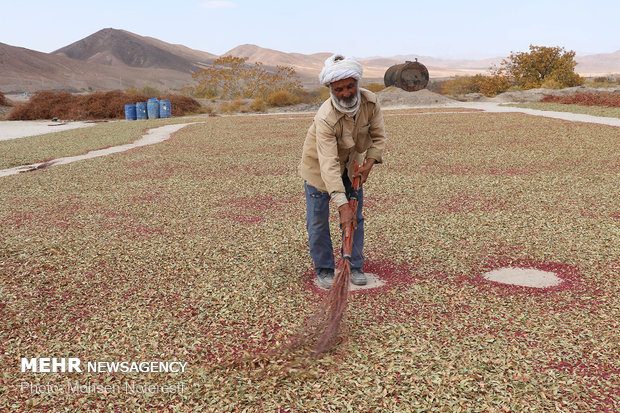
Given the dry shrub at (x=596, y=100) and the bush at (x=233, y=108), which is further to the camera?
the bush at (x=233, y=108)

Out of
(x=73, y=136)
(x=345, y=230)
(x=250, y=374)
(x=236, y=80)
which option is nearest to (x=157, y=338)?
(x=250, y=374)

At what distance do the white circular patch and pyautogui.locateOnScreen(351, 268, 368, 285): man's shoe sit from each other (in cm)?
108

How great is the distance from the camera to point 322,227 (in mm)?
3904

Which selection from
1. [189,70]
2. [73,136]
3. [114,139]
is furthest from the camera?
[189,70]

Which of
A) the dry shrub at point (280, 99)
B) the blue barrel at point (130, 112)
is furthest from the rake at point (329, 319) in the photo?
the dry shrub at point (280, 99)

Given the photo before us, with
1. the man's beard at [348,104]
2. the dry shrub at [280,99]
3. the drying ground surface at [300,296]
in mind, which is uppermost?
the dry shrub at [280,99]

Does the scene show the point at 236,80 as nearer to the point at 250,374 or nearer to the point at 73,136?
the point at 73,136

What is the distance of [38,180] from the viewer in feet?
29.8

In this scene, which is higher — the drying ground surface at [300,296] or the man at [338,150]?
the man at [338,150]

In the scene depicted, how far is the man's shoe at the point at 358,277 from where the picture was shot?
4.00 m

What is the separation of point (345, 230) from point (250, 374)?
1159 mm

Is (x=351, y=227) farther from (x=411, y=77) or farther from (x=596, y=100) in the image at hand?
(x=411, y=77)

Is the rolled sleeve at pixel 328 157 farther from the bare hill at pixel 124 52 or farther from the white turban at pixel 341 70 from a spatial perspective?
the bare hill at pixel 124 52

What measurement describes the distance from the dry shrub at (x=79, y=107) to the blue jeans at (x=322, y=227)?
2672 centimetres
